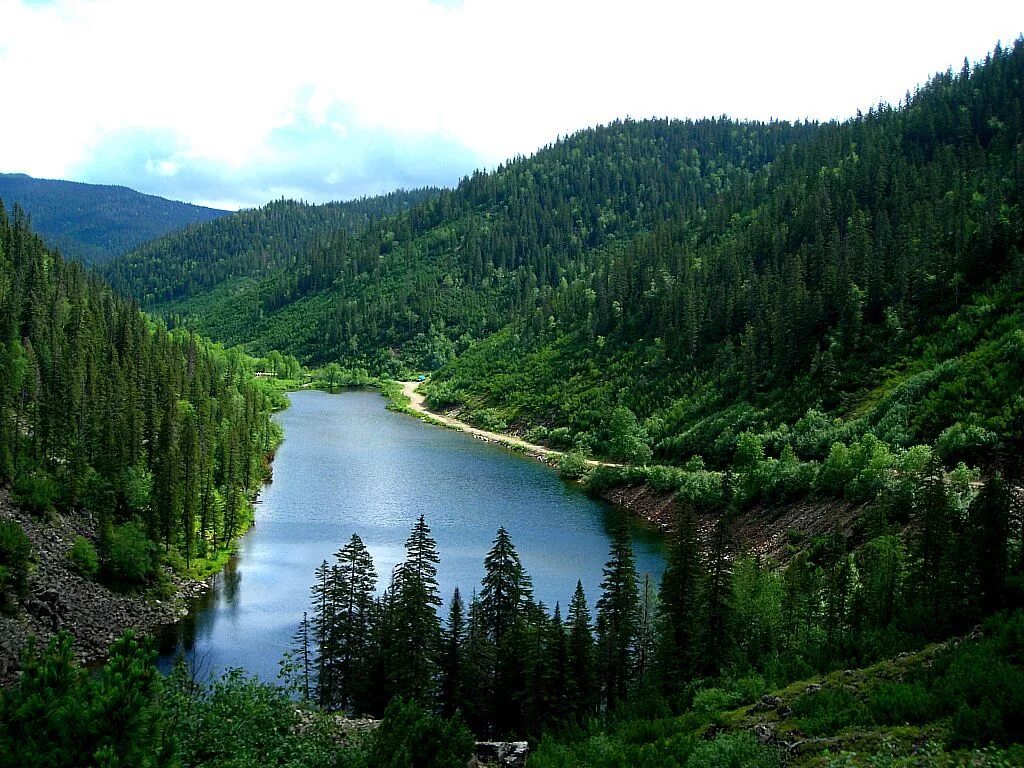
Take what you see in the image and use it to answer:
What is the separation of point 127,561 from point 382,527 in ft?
81.3

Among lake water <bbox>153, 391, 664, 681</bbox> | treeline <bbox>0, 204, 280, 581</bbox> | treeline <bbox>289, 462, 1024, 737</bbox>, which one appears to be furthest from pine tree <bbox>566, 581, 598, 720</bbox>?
treeline <bbox>0, 204, 280, 581</bbox>

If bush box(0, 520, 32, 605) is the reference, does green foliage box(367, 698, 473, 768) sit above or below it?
above

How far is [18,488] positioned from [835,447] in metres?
64.1

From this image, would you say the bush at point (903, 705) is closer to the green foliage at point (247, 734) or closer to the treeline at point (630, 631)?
the treeline at point (630, 631)

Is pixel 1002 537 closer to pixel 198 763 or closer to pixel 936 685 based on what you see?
pixel 936 685

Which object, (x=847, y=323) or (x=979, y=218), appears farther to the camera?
(x=979, y=218)

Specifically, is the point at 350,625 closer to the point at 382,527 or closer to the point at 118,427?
the point at 382,527

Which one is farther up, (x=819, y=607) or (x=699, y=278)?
(x=699, y=278)

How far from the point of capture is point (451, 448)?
118 m

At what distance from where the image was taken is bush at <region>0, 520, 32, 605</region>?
4772 cm

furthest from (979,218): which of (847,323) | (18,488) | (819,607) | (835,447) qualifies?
(18,488)

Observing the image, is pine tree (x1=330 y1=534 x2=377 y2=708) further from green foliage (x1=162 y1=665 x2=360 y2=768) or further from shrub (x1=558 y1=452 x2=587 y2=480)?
shrub (x1=558 y1=452 x2=587 y2=480)

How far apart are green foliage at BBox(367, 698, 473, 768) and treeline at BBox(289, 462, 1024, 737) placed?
1168 centimetres

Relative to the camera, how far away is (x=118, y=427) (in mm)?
70875
